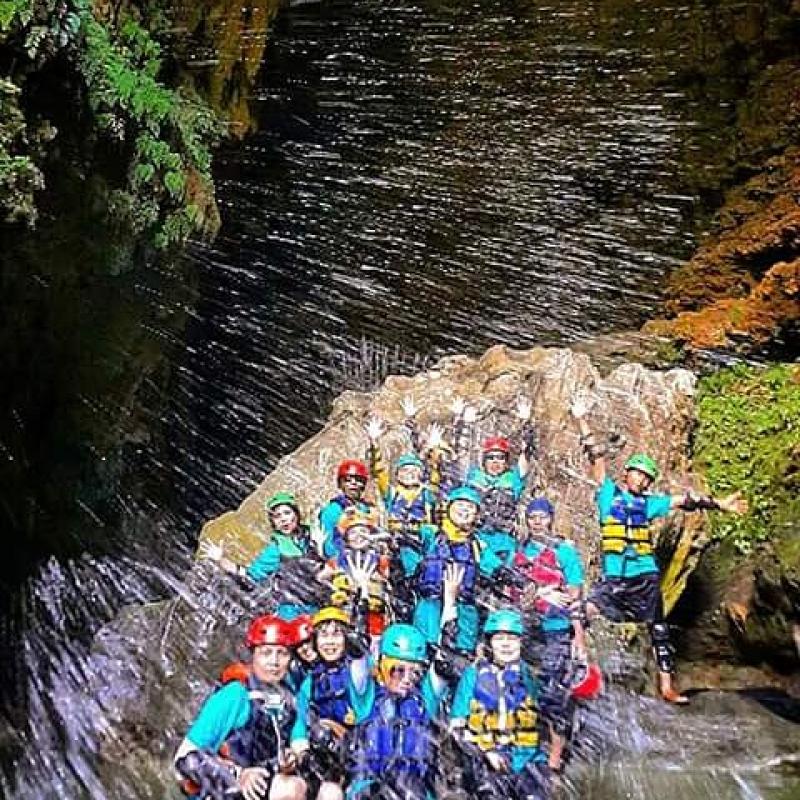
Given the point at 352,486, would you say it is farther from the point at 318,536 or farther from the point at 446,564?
the point at 446,564

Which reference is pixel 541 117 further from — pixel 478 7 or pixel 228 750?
pixel 228 750

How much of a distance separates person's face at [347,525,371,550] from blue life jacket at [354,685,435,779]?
1.28m

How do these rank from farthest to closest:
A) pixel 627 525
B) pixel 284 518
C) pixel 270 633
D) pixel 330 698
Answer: pixel 627 525 → pixel 284 518 → pixel 330 698 → pixel 270 633

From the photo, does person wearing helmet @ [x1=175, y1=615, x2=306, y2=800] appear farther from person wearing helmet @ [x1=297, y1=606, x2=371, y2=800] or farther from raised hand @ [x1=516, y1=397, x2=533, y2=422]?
raised hand @ [x1=516, y1=397, x2=533, y2=422]

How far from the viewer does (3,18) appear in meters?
5.45

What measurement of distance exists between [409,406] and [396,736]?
3.89 meters

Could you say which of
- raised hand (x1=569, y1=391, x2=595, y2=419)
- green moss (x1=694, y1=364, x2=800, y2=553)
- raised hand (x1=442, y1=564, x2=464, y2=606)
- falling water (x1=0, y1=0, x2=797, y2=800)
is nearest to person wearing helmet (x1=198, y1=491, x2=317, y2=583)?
raised hand (x1=442, y1=564, x2=464, y2=606)

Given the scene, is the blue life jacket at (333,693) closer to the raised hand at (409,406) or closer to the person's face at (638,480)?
the person's face at (638,480)

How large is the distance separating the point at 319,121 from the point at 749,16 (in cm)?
404

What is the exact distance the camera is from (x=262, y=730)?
13.6 ft

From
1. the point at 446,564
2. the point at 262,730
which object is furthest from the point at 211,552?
the point at 262,730

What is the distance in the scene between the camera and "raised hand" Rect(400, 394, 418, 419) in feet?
26.2

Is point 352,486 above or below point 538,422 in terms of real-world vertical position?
below

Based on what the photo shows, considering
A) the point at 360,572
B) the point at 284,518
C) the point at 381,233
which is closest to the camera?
the point at 360,572
